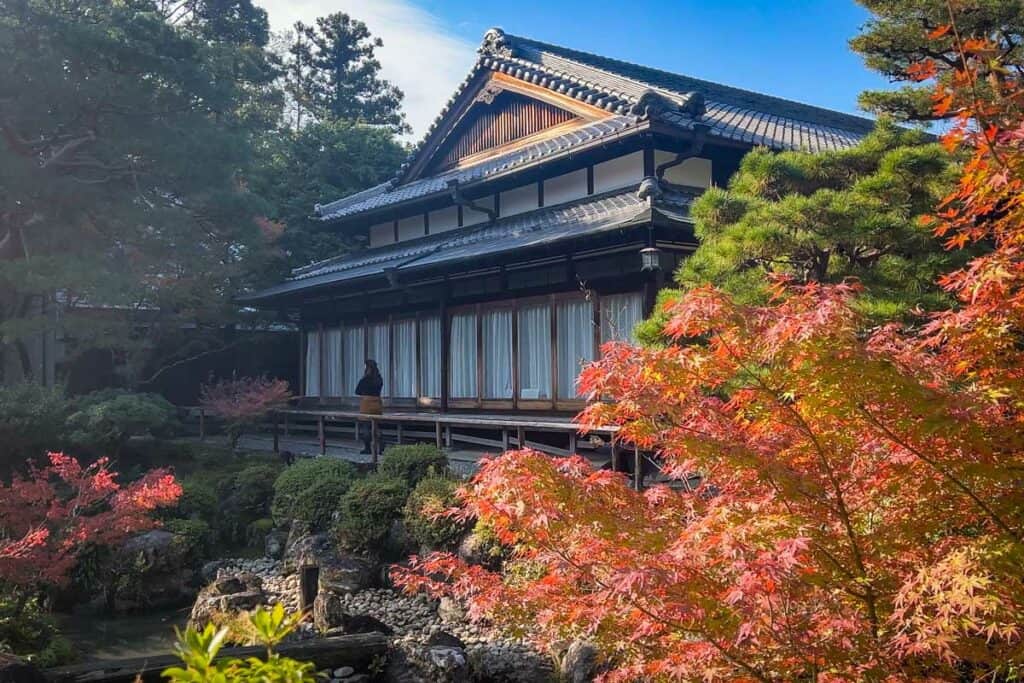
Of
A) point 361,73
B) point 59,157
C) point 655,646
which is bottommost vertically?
point 655,646

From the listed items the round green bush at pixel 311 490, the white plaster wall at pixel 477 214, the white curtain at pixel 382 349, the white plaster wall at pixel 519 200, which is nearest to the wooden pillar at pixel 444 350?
the white plaster wall at pixel 477 214

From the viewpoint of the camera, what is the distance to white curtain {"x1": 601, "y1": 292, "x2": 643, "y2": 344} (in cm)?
1071

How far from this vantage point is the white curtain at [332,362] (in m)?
16.8

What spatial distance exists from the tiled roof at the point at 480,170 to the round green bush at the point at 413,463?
4.87 metres

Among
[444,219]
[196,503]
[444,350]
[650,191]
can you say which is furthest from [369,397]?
[650,191]

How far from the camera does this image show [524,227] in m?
12.4

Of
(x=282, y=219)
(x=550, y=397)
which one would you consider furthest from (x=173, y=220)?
(x=550, y=397)

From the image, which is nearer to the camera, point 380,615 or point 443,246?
point 380,615

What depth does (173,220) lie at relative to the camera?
1600 cm

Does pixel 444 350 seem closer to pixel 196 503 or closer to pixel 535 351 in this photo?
pixel 535 351

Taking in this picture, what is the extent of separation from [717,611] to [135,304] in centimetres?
1716

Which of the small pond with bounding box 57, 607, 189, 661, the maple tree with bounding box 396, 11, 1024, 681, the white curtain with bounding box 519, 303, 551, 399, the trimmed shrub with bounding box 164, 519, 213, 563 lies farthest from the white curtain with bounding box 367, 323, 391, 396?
the maple tree with bounding box 396, 11, 1024, 681

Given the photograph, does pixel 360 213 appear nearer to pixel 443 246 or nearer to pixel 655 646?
pixel 443 246

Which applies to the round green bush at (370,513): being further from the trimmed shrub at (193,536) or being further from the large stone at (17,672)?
the large stone at (17,672)
